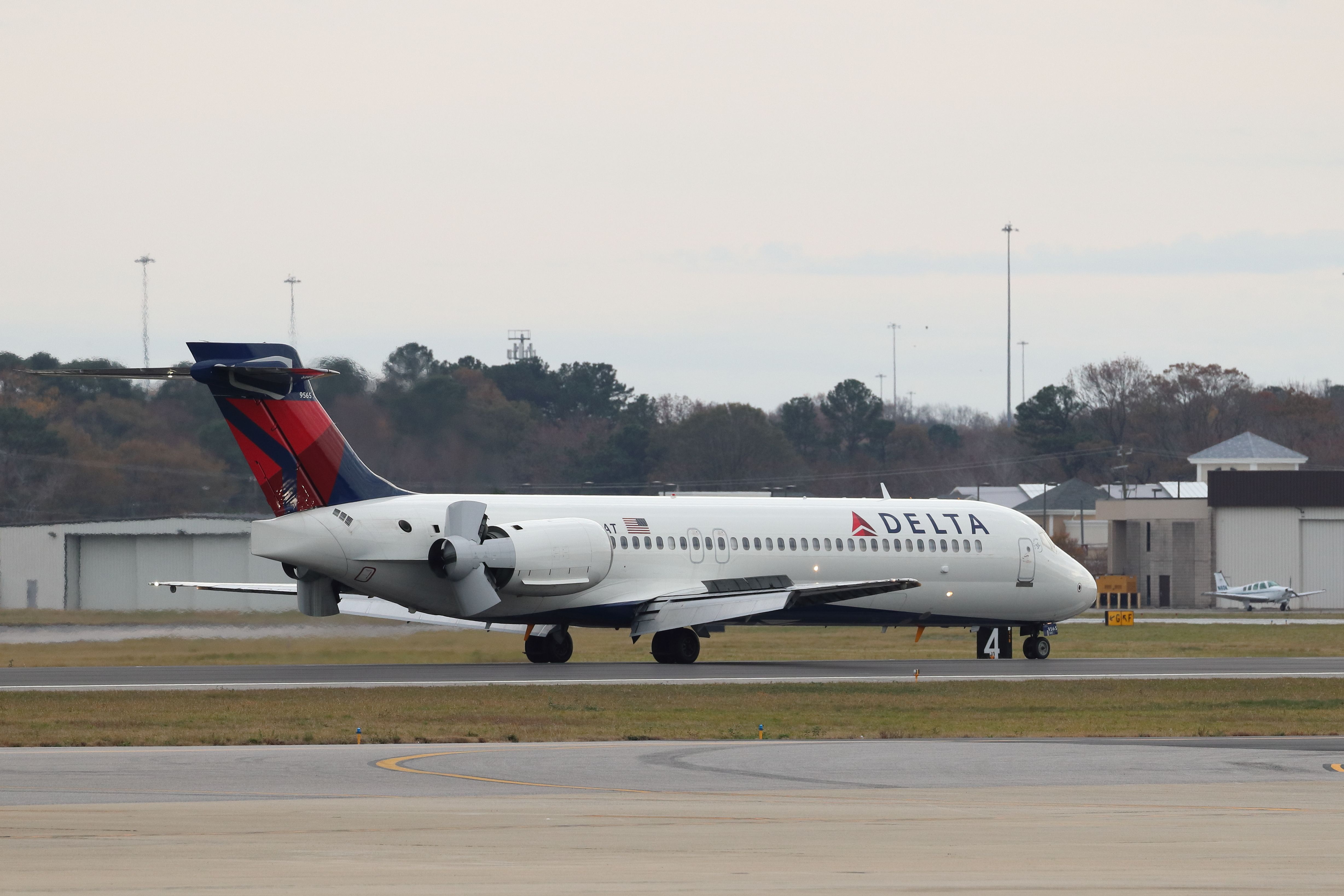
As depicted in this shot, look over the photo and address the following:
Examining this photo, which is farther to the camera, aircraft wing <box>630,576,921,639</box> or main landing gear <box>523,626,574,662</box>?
main landing gear <box>523,626,574,662</box>

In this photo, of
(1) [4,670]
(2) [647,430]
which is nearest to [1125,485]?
(2) [647,430]

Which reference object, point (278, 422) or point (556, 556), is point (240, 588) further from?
point (556, 556)

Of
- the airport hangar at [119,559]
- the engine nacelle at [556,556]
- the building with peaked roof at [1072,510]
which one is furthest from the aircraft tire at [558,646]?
the building with peaked roof at [1072,510]

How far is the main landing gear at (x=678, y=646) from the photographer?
40.0 meters

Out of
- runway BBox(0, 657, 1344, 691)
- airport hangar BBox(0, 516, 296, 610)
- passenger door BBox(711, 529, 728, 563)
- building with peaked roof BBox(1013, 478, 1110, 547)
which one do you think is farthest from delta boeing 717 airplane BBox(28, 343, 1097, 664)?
building with peaked roof BBox(1013, 478, 1110, 547)

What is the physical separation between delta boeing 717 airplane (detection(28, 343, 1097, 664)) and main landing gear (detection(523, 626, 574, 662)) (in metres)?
0.04

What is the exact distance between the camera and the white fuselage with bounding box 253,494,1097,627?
36.2 meters

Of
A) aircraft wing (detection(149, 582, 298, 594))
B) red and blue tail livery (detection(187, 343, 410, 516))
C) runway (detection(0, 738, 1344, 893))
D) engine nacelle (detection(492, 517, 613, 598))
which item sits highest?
red and blue tail livery (detection(187, 343, 410, 516))

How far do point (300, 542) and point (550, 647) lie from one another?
6989mm

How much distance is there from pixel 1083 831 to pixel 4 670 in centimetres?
2860

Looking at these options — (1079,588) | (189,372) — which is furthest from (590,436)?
(189,372)

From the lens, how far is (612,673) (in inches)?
1425

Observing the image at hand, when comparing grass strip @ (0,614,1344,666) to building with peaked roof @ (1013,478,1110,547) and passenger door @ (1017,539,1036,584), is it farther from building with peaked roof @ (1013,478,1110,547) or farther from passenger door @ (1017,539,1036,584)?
building with peaked roof @ (1013,478,1110,547)

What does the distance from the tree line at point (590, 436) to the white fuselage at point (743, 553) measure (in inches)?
333
